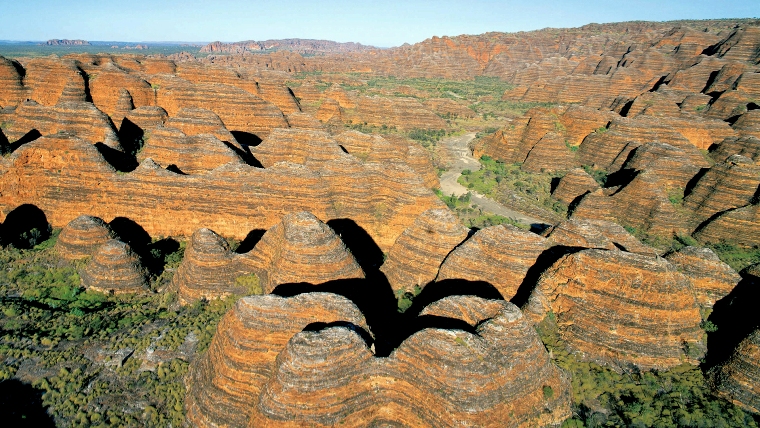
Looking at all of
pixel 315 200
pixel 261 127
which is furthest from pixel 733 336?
pixel 261 127

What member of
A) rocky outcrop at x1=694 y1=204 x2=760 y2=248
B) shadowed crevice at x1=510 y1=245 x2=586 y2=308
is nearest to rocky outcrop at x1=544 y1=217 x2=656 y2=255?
shadowed crevice at x1=510 y1=245 x2=586 y2=308

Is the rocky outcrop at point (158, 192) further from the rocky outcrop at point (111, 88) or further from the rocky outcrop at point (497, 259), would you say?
the rocky outcrop at point (111, 88)

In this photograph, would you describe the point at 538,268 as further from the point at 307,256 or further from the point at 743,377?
the point at 307,256

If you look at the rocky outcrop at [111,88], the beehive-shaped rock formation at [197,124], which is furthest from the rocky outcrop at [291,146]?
the rocky outcrop at [111,88]

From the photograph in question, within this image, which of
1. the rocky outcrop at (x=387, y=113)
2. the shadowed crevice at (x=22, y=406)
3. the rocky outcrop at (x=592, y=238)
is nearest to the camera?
the shadowed crevice at (x=22, y=406)

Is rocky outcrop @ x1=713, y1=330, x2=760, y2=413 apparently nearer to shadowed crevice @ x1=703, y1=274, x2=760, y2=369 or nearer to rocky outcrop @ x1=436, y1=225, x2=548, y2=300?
shadowed crevice @ x1=703, y1=274, x2=760, y2=369

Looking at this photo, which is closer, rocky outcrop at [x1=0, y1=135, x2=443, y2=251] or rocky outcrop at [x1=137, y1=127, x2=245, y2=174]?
rocky outcrop at [x1=0, y1=135, x2=443, y2=251]
